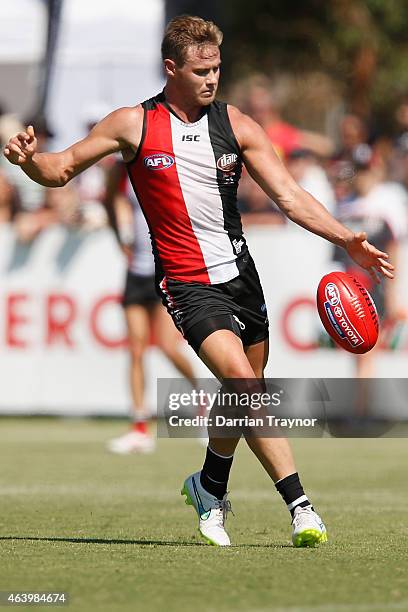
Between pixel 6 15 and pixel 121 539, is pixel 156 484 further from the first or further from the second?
pixel 6 15

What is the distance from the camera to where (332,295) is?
730cm

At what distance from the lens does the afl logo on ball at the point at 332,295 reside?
23.9 ft

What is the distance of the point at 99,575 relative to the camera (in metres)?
6.11

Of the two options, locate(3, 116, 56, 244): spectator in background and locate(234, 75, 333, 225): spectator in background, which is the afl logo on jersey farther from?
locate(3, 116, 56, 244): spectator in background

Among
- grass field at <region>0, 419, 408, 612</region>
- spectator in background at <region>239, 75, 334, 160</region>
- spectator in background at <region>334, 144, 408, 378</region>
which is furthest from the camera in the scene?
spectator in background at <region>239, 75, 334, 160</region>

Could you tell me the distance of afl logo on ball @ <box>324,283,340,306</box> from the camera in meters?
7.28

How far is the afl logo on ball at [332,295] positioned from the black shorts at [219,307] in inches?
14.1

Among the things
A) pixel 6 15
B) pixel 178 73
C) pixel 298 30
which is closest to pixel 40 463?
pixel 178 73

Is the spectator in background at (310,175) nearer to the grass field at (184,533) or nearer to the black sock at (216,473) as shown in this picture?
the grass field at (184,533)

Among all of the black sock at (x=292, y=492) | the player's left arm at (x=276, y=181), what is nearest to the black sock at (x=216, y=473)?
the black sock at (x=292, y=492)

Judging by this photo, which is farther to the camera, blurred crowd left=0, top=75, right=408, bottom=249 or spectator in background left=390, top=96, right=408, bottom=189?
spectator in background left=390, top=96, right=408, bottom=189

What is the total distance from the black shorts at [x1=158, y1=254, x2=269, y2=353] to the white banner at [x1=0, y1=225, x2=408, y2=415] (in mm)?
6968

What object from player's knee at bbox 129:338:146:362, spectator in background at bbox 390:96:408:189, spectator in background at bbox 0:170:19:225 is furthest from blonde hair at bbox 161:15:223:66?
spectator in background at bbox 0:170:19:225

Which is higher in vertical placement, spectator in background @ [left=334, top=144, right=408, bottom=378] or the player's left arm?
spectator in background @ [left=334, top=144, right=408, bottom=378]
